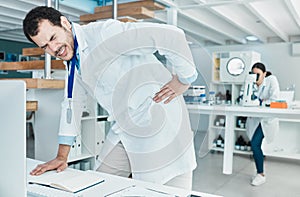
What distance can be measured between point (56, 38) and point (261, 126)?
9.78 feet

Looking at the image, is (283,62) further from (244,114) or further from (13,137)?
(13,137)

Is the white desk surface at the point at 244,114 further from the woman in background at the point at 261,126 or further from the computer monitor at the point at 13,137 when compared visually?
the computer monitor at the point at 13,137

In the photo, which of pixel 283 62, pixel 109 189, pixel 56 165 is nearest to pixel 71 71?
pixel 56 165

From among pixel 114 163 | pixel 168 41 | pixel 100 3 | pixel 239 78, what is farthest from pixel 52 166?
pixel 239 78

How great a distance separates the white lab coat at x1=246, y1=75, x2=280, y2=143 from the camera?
352 centimetres

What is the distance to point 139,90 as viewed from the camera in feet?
4.00

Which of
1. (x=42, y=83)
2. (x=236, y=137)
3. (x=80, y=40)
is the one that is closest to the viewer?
(x=80, y=40)

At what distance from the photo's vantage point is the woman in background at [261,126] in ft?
11.5

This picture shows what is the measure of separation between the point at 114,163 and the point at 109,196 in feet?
1.23

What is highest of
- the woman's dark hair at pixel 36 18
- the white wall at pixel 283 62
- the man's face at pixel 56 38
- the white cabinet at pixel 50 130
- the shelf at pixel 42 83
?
the white wall at pixel 283 62

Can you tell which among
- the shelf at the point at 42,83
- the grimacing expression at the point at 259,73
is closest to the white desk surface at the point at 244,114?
the grimacing expression at the point at 259,73

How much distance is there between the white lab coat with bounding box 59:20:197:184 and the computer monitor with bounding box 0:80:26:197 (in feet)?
1.53

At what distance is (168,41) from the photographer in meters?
1.07

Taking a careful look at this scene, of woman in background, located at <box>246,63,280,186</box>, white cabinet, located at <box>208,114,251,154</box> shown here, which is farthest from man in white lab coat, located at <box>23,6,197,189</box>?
white cabinet, located at <box>208,114,251,154</box>
